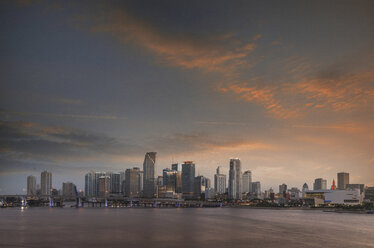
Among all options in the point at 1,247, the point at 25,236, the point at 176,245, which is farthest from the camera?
the point at 25,236

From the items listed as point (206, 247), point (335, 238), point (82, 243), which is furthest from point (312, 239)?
point (82, 243)

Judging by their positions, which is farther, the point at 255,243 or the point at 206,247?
the point at 255,243

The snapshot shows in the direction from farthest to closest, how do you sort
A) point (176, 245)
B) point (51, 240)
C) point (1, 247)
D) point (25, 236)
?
point (25, 236) → point (51, 240) → point (176, 245) → point (1, 247)

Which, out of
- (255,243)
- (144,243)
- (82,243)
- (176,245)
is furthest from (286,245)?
(82,243)

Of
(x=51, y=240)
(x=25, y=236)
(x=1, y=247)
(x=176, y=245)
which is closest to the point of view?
(x=1, y=247)

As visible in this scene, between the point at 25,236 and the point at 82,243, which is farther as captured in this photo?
the point at 25,236

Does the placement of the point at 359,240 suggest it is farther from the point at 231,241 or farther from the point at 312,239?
the point at 231,241

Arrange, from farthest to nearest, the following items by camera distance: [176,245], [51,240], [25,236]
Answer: [25,236] → [51,240] → [176,245]

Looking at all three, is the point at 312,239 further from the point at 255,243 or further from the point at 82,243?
the point at 82,243

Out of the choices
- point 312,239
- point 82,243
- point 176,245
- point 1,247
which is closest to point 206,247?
point 176,245
